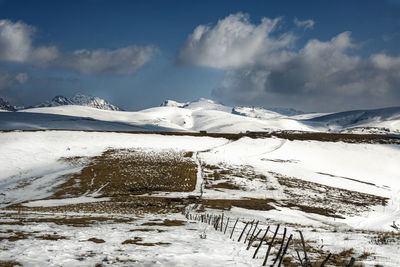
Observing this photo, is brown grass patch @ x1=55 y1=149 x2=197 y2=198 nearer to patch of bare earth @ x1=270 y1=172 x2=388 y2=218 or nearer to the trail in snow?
the trail in snow

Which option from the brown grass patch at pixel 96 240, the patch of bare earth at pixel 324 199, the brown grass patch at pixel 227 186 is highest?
the brown grass patch at pixel 96 240

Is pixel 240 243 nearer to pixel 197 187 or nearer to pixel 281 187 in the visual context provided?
pixel 197 187

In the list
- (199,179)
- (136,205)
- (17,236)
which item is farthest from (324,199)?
(17,236)

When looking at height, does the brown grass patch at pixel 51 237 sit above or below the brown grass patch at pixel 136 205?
above

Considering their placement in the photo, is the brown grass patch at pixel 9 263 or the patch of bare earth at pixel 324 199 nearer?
the brown grass patch at pixel 9 263

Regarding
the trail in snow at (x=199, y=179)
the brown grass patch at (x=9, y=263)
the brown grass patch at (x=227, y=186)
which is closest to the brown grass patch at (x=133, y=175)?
the trail in snow at (x=199, y=179)

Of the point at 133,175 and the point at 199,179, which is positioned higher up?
the point at 133,175

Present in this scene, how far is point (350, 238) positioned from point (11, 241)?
726 inches

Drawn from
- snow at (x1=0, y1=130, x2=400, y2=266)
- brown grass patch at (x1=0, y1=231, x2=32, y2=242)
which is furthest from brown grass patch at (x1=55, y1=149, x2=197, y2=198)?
brown grass patch at (x1=0, y1=231, x2=32, y2=242)

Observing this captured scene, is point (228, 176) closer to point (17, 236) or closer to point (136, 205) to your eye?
point (136, 205)

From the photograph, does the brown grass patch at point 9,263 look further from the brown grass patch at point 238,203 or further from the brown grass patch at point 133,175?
the brown grass patch at point 133,175

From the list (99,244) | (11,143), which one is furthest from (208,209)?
(11,143)

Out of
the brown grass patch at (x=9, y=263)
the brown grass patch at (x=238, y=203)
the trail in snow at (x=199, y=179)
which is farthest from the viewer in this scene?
the trail in snow at (x=199, y=179)

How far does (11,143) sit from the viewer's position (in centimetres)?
8262
